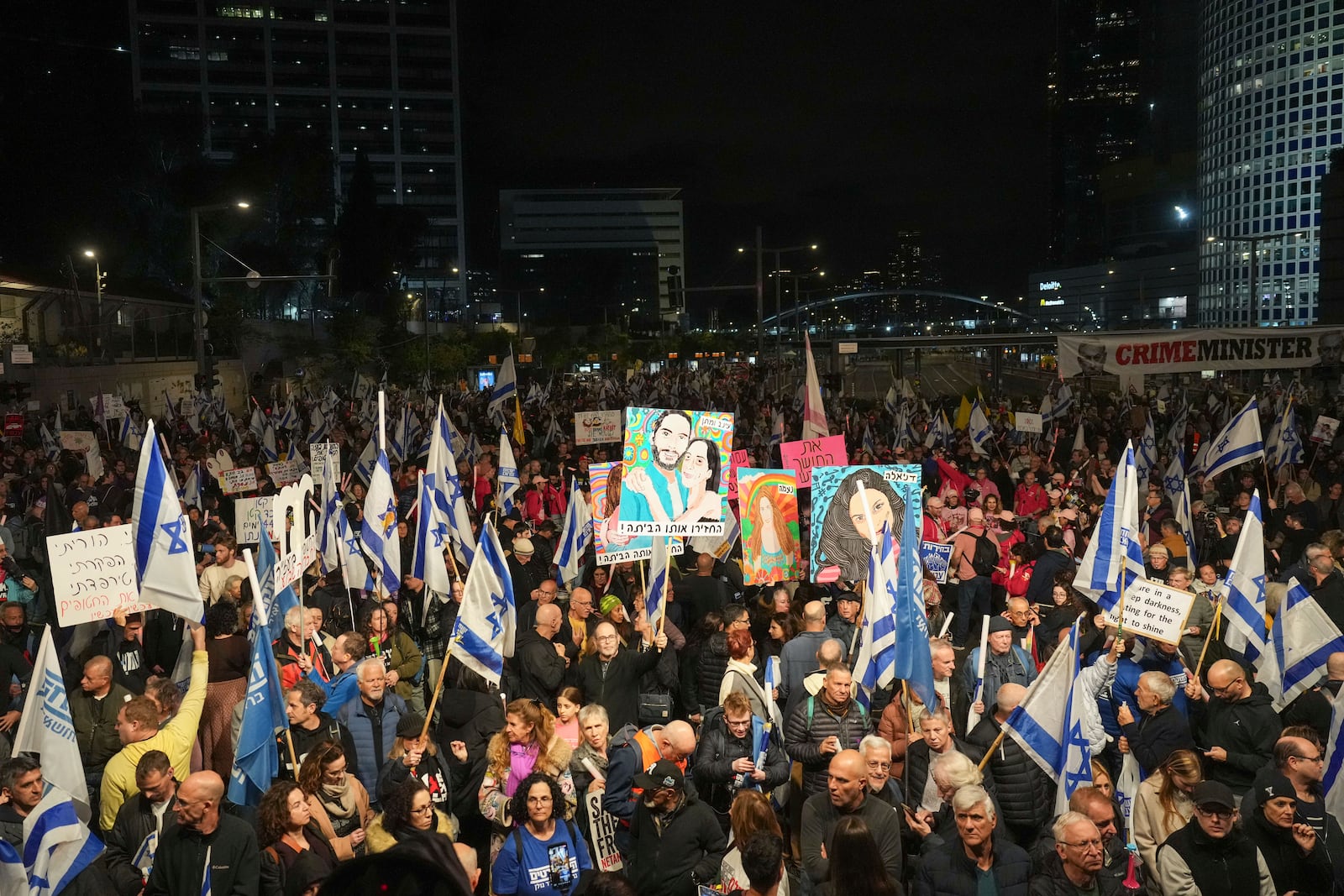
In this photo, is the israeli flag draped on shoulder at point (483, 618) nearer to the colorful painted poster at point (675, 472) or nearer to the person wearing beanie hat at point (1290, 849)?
the colorful painted poster at point (675, 472)

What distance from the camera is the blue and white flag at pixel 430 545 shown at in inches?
376

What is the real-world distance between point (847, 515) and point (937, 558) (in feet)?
6.11

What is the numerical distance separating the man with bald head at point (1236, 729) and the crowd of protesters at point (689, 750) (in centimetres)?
2

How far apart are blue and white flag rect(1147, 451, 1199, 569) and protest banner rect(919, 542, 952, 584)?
2073mm

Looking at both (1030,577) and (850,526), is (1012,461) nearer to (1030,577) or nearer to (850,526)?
Answer: (1030,577)

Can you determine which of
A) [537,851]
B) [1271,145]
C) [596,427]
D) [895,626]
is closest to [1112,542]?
[895,626]

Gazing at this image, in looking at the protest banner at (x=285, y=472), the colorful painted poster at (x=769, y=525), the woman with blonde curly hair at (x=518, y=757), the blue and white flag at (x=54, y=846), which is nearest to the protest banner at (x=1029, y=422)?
the colorful painted poster at (x=769, y=525)

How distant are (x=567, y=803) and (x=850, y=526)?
4356mm

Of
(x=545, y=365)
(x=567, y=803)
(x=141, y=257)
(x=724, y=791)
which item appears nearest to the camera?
(x=567, y=803)

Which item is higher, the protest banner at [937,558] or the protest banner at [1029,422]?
the protest banner at [1029,422]

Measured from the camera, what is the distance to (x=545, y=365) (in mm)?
74312

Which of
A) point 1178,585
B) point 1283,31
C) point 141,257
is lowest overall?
point 1178,585

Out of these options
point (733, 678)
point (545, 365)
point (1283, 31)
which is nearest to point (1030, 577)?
point (733, 678)

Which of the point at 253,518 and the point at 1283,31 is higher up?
the point at 1283,31
